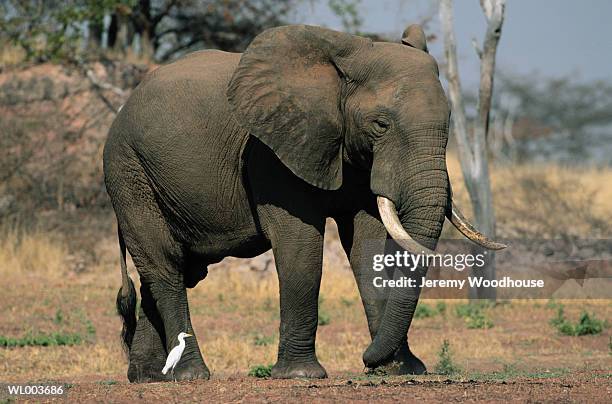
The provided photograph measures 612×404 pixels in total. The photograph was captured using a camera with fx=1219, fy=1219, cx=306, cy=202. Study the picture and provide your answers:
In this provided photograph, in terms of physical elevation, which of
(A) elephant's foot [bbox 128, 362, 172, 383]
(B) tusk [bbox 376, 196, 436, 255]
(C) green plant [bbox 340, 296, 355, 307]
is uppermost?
(B) tusk [bbox 376, 196, 436, 255]

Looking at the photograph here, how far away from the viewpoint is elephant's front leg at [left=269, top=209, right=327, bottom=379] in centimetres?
889

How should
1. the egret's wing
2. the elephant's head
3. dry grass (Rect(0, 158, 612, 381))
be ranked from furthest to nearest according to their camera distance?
dry grass (Rect(0, 158, 612, 381)) < the egret's wing < the elephant's head

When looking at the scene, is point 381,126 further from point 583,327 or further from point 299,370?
point 583,327

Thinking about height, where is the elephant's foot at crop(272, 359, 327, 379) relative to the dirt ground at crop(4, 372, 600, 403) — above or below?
below

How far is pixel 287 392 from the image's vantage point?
754cm

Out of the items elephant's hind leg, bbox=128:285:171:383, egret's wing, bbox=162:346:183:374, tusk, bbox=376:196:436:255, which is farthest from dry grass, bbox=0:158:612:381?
tusk, bbox=376:196:436:255

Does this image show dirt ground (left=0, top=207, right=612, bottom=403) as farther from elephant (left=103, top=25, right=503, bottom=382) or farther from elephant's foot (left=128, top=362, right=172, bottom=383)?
elephant (left=103, top=25, right=503, bottom=382)

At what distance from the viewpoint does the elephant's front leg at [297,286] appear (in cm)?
889

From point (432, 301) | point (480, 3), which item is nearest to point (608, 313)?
point (432, 301)

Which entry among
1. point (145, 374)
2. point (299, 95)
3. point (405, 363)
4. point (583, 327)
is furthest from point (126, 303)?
point (583, 327)

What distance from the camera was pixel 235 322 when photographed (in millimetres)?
15789

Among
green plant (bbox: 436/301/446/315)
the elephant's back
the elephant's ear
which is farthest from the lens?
green plant (bbox: 436/301/446/315)

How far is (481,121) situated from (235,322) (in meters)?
5.32

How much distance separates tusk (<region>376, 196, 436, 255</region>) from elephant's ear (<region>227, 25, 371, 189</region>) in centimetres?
53
